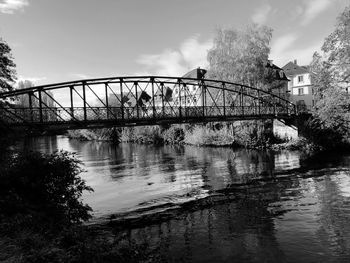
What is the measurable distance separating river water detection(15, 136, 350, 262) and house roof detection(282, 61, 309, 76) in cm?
4705

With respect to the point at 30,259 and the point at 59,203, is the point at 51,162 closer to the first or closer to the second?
the point at 59,203

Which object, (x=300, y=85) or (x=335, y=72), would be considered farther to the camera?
(x=300, y=85)

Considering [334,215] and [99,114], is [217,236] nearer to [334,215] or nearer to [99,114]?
[334,215]

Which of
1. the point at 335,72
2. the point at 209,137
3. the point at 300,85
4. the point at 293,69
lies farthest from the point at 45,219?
the point at 293,69

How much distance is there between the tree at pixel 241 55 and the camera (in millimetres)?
51406

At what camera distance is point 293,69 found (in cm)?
8200

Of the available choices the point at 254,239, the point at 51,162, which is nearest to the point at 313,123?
the point at 254,239

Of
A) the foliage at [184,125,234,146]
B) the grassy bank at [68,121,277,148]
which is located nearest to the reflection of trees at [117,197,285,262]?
the grassy bank at [68,121,277,148]

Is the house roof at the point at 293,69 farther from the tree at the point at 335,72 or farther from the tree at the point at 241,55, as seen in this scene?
the tree at the point at 335,72

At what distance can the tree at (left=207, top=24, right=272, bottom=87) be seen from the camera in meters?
51.4

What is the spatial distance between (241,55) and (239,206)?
36.6 metres

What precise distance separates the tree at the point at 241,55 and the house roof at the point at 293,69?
98.5 feet

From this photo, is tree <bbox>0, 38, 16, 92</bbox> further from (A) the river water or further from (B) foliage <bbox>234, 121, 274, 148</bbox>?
(B) foliage <bbox>234, 121, 274, 148</bbox>

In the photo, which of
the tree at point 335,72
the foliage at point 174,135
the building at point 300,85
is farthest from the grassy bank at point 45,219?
the building at point 300,85
